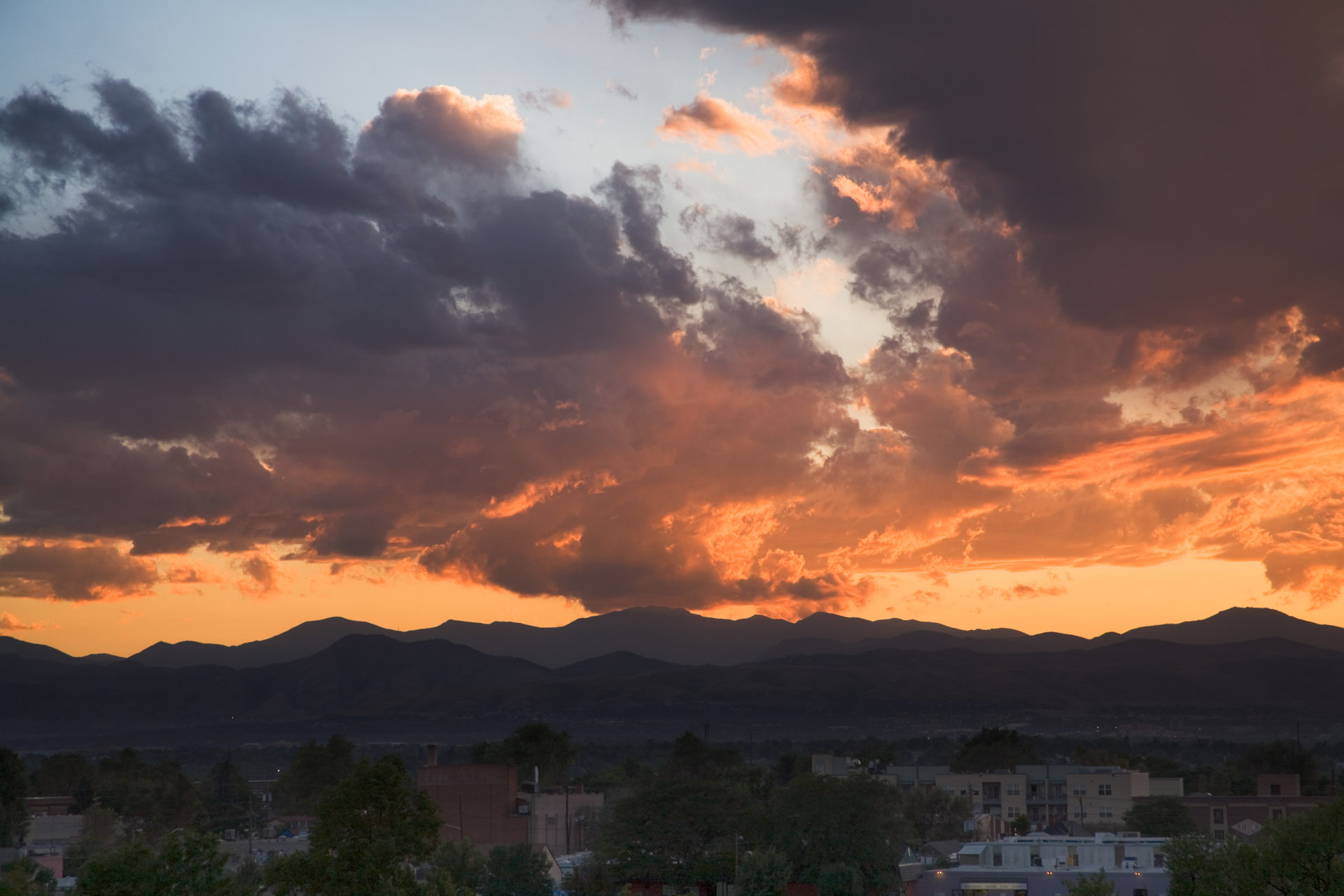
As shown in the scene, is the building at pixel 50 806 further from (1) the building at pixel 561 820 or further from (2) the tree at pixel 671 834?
(2) the tree at pixel 671 834

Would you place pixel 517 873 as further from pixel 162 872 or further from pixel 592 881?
pixel 162 872

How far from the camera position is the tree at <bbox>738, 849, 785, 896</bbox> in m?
90.9

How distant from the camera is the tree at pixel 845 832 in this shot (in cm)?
10081

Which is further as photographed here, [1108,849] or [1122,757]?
[1122,757]

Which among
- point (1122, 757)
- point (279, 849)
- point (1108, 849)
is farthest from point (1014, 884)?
point (1122, 757)

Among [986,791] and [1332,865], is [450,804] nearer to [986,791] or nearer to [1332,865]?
[986,791]

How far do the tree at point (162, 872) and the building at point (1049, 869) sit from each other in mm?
66415

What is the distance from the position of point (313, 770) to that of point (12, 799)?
149 feet

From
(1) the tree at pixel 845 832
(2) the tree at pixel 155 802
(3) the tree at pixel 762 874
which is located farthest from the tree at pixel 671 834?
(2) the tree at pixel 155 802

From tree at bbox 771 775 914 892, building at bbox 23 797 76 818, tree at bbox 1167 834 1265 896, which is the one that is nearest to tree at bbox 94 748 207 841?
building at bbox 23 797 76 818

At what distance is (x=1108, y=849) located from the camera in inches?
3952

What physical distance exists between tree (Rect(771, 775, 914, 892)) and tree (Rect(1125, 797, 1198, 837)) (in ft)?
105

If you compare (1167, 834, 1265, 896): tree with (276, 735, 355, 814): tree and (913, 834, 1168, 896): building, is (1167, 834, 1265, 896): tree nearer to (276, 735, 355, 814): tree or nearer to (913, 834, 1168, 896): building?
(913, 834, 1168, 896): building

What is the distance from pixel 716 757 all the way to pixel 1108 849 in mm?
92125
